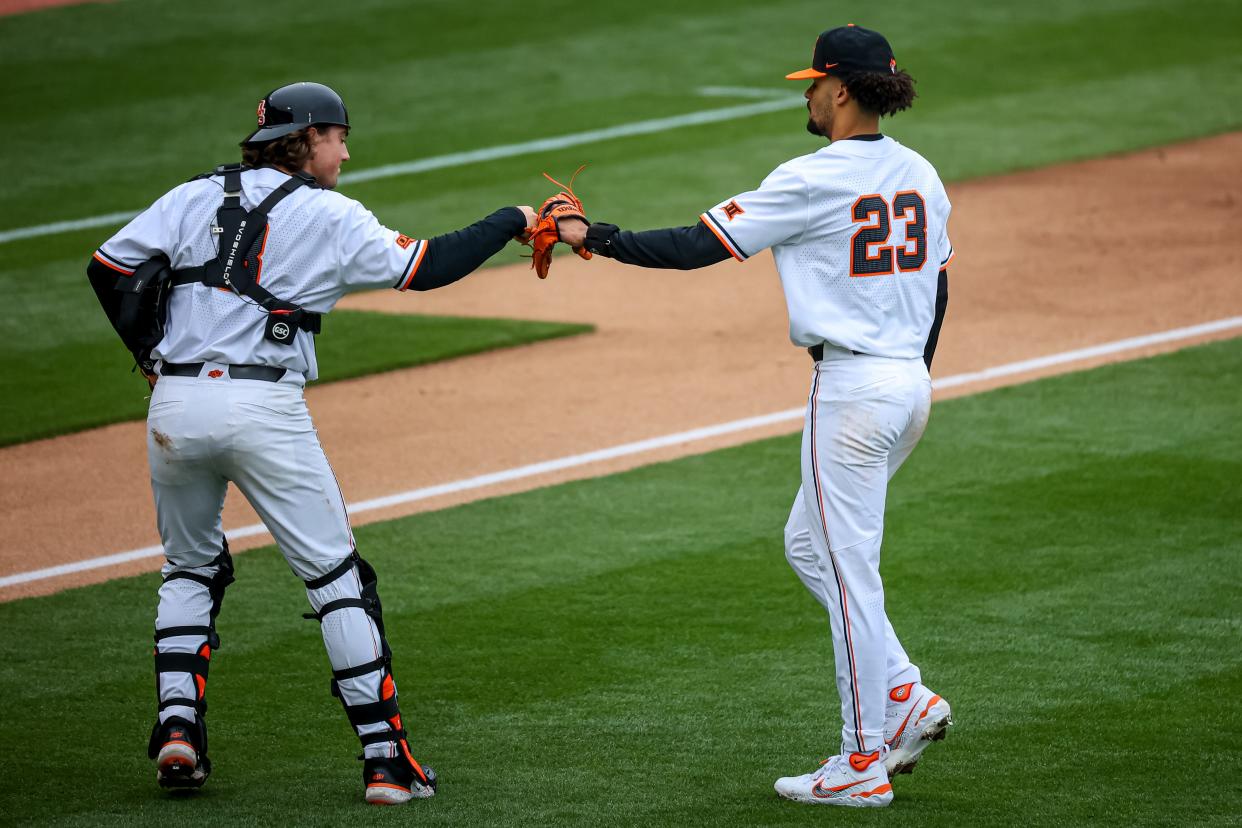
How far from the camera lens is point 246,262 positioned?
4.90 meters

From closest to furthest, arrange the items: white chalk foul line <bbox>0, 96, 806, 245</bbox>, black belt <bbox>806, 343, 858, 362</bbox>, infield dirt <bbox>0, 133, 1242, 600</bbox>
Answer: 1. black belt <bbox>806, 343, 858, 362</bbox>
2. infield dirt <bbox>0, 133, 1242, 600</bbox>
3. white chalk foul line <bbox>0, 96, 806, 245</bbox>

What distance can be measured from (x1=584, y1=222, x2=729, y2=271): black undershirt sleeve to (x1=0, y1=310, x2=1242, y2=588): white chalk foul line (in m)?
3.17

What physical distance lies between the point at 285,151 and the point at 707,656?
238 centimetres

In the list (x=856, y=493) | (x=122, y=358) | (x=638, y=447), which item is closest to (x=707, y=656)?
(x=856, y=493)

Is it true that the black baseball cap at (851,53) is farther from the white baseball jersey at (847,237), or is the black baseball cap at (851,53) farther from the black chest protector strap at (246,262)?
the black chest protector strap at (246,262)

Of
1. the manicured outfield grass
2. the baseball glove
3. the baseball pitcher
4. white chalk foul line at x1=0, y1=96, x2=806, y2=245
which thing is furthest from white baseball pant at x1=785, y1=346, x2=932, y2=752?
white chalk foul line at x1=0, y1=96, x2=806, y2=245

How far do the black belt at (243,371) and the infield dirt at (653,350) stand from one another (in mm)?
2566

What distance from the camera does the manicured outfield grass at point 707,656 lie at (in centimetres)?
505

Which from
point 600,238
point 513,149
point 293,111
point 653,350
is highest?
point 293,111

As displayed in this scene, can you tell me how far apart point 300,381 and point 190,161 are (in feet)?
38.3

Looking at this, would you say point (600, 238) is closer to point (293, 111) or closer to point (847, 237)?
point (847, 237)

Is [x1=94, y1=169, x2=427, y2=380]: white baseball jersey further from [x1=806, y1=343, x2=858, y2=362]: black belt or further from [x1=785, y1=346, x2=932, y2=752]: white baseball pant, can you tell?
[x1=785, y1=346, x2=932, y2=752]: white baseball pant

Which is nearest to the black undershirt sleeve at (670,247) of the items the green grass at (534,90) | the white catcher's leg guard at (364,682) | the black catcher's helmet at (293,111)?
the black catcher's helmet at (293,111)

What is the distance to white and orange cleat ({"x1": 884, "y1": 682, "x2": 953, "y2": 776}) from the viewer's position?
16.5ft
